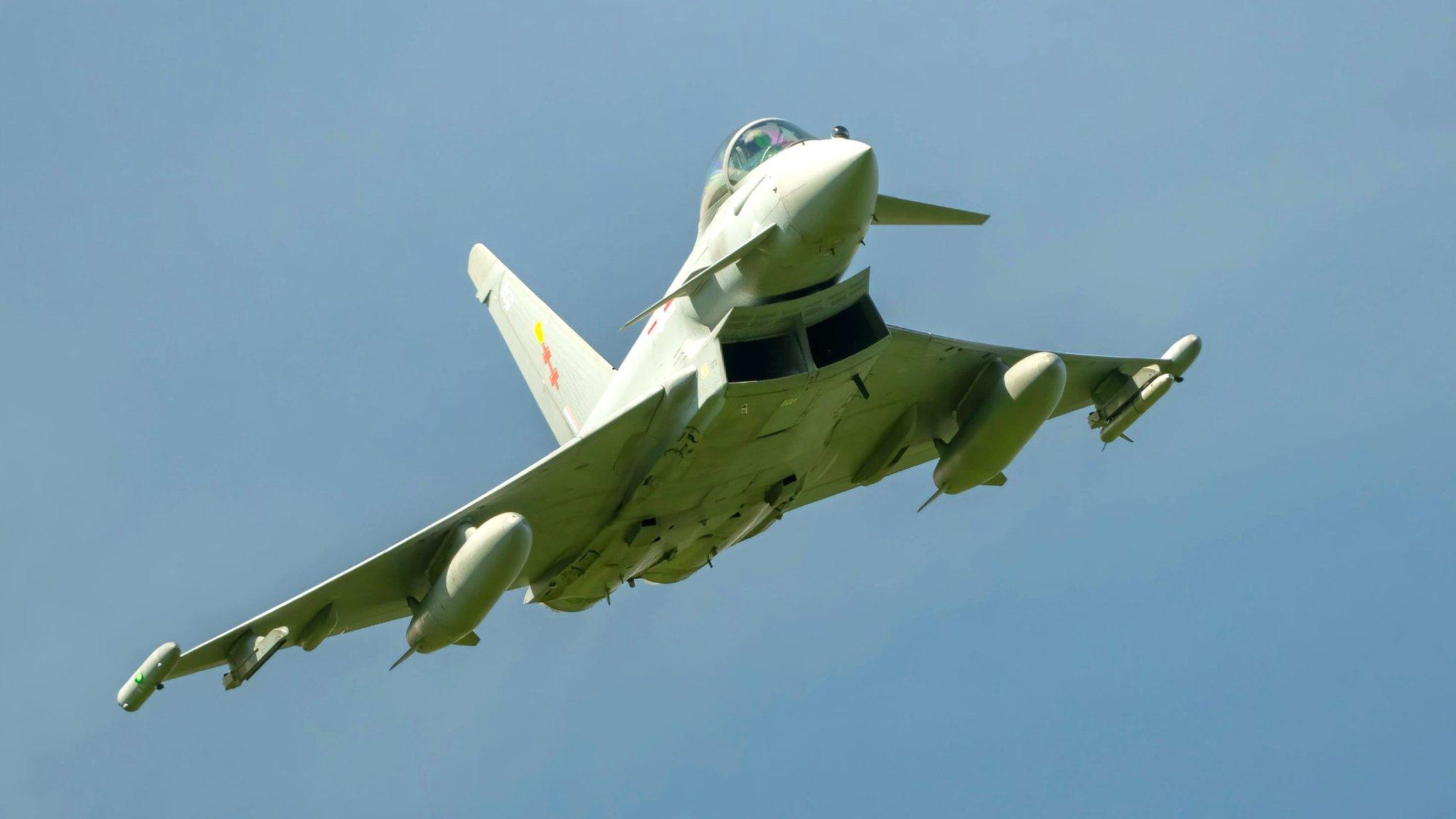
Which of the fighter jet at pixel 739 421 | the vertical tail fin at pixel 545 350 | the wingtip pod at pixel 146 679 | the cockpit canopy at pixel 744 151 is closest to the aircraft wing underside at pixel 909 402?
the fighter jet at pixel 739 421

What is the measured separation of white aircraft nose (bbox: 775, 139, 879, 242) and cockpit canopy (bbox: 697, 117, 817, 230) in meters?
1.47

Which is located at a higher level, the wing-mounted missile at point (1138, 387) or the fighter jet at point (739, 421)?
the fighter jet at point (739, 421)

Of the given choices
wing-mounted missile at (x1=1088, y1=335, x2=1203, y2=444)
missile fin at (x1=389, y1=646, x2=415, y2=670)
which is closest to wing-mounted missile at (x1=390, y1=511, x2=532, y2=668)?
missile fin at (x1=389, y1=646, x2=415, y2=670)

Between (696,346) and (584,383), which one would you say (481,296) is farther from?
(696,346)

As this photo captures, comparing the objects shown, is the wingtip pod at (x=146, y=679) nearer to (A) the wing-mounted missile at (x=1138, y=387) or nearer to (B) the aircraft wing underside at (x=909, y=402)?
(B) the aircraft wing underside at (x=909, y=402)

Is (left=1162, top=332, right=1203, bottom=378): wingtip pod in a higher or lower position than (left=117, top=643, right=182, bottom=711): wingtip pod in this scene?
lower

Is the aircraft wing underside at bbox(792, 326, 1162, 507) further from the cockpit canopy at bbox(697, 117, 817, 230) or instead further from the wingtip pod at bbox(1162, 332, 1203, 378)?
the cockpit canopy at bbox(697, 117, 817, 230)

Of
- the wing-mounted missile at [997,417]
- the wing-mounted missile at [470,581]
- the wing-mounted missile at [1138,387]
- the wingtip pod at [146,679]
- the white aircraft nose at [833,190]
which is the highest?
the white aircraft nose at [833,190]

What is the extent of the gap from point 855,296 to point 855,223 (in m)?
1.43

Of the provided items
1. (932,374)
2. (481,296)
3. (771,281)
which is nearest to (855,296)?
(771,281)

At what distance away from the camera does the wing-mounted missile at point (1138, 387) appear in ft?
84.4

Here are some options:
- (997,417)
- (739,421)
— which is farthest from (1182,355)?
(739,421)

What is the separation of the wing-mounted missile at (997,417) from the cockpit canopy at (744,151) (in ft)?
15.5

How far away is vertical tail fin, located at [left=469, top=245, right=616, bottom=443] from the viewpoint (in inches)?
1101
